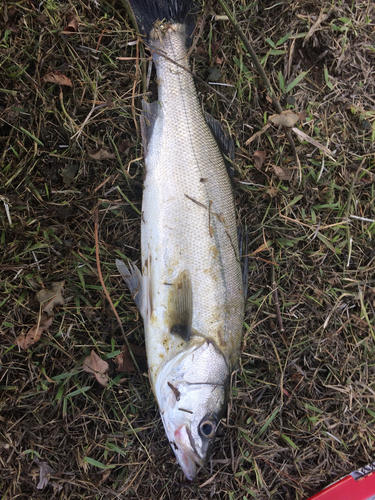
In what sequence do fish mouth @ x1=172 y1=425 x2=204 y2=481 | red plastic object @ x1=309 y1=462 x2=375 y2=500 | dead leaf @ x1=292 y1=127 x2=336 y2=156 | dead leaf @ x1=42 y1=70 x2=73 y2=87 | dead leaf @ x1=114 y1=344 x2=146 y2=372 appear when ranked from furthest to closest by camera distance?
dead leaf @ x1=292 y1=127 x2=336 y2=156 < red plastic object @ x1=309 y1=462 x2=375 y2=500 < dead leaf @ x1=114 y1=344 x2=146 y2=372 < dead leaf @ x1=42 y1=70 x2=73 y2=87 < fish mouth @ x1=172 y1=425 x2=204 y2=481

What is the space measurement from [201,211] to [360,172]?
182 centimetres

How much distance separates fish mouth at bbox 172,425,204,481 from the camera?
2035 millimetres

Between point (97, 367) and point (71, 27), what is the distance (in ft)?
8.22

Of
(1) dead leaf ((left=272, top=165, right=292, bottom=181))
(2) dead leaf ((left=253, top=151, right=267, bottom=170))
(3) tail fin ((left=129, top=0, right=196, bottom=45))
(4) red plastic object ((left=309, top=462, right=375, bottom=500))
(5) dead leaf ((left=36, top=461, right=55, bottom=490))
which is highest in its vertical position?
(3) tail fin ((left=129, top=0, right=196, bottom=45))

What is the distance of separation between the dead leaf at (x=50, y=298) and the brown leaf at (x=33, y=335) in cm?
6

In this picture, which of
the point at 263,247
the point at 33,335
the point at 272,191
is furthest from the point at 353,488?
the point at 33,335

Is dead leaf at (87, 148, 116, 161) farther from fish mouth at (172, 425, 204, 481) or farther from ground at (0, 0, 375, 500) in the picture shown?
fish mouth at (172, 425, 204, 481)

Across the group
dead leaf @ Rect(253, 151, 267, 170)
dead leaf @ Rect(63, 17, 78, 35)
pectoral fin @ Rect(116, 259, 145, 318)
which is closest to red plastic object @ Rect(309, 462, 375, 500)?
pectoral fin @ Rect(116, 259, 145, 318)

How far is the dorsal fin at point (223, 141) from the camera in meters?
2.34

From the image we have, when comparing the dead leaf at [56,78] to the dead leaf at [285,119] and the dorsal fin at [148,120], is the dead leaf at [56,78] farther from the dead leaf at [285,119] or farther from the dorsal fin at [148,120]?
the dead leaf at [285,119]

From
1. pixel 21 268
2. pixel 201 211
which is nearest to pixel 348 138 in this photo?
pixel 201 211

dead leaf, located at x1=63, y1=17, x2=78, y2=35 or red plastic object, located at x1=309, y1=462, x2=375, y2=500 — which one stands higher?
dead leaf, located at x1=63, y1=17, x2=78, y2=35

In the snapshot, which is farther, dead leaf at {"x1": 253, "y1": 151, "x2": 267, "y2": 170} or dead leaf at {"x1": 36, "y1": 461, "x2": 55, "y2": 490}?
dead leaf at {"x1": 253, "y1": 151, "x2": 267, "y2": 170}

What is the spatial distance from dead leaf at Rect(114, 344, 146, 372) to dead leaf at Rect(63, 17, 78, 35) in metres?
2.37
